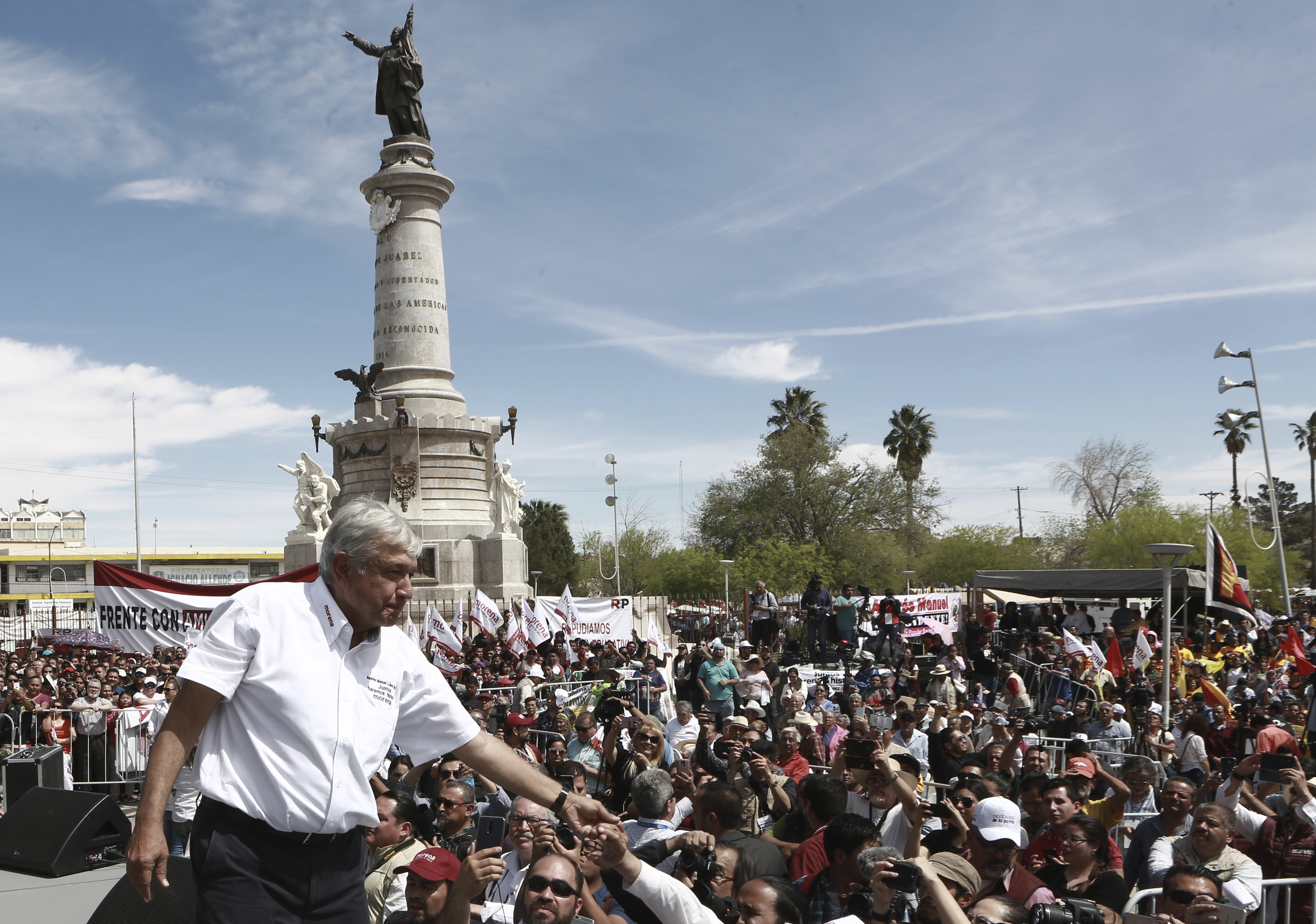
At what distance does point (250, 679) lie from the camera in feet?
10.2

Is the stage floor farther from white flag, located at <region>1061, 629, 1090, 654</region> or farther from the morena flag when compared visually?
white flag, located at <region>1061, 629, 1090, 654</region>

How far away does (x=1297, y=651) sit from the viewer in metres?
17.1

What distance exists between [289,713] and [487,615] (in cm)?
1987

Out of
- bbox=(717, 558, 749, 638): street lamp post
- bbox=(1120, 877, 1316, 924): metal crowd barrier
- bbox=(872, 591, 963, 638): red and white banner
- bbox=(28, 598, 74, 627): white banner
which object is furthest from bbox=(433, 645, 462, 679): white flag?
bbox=(28, 598, 74, 627): white banner

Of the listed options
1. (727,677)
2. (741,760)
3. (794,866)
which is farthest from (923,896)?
(727,677)

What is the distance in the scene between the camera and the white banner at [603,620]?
23.0 meters

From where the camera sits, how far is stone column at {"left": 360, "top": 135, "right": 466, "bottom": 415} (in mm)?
31109

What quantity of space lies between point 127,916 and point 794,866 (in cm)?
320

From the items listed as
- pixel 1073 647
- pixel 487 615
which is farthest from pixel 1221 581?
pixel 487 615

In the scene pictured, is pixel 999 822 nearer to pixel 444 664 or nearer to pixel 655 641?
pixel 444 664

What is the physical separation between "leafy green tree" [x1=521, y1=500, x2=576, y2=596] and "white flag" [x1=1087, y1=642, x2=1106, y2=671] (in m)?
50.9

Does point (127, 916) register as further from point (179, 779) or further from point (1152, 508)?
point (1152, 508)

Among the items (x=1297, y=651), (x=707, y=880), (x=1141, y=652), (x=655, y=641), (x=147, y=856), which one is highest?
(x=147, y=856)

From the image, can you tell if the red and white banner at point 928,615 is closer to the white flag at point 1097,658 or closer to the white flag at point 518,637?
the white flag at point 1097,658
